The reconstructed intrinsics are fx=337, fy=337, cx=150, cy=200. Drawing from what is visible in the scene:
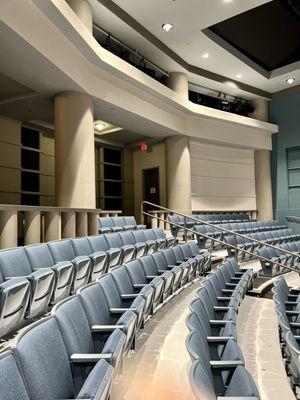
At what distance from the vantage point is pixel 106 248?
5.12 feet

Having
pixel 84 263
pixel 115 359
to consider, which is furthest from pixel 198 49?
pixel 115 359

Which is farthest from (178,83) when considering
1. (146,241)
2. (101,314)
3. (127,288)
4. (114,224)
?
(101,314)

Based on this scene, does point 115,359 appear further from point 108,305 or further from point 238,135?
point 238,135

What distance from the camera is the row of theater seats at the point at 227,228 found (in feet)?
8.08

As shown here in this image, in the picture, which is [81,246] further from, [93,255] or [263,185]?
[263,185]

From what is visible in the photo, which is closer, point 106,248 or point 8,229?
point 8,229

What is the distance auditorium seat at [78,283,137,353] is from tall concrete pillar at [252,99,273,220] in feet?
11.7

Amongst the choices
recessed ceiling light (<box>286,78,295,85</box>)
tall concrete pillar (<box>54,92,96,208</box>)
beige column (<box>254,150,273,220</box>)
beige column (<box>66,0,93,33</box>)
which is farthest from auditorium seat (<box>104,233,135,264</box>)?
recessed ceiling light (<box>286,78,295,85</box>)

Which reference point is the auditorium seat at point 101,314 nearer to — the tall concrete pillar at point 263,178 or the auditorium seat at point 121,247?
the auditorium seat at point 121,247

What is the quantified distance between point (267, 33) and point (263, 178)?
159 cm

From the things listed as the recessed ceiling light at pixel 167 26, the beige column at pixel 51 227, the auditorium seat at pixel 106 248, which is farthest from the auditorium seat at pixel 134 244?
the recessed ceiling light at pixel 167 26

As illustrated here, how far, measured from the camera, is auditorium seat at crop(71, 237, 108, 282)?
1.25 m

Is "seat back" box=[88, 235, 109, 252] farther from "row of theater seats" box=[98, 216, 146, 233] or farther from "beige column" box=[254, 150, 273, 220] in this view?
"beige column" box=[254, 150, 273, 220]

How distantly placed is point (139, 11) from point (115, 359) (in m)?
2.47
